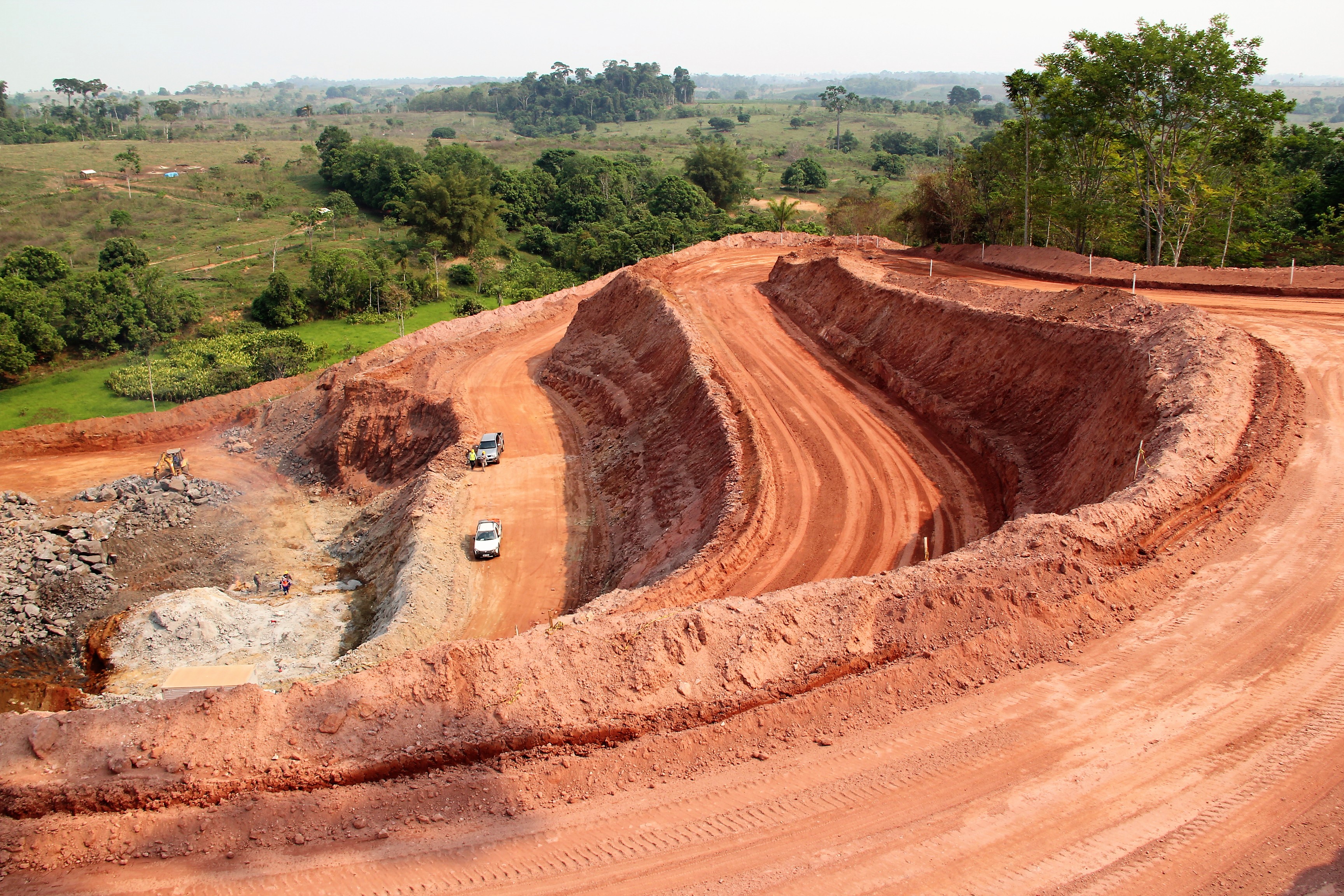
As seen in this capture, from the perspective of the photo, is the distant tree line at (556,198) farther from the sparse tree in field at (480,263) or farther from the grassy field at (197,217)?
the grassy field at (197,217)

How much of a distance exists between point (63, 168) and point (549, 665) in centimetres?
13493

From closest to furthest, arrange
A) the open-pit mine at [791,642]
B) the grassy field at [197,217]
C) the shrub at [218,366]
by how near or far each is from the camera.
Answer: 1. the open-pit mine at [791,642]
2. the shrub at [218,366]
3. the grassy field at [197,217]

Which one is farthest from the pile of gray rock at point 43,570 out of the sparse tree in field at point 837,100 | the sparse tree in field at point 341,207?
the sparse tree in field at point 837,100

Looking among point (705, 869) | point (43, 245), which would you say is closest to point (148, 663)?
point (705, 869)

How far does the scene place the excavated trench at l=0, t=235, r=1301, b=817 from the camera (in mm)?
12688

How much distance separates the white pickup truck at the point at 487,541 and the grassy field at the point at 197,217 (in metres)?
36.4

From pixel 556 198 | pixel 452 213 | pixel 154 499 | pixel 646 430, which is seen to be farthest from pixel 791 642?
pixel 556 198

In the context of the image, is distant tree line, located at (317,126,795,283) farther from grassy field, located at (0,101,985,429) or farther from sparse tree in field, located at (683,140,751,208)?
grassy field, located at (0,101,985,429)

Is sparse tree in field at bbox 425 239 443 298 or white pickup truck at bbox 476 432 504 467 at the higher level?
sparse tree in field at bbox 425 239 443 298

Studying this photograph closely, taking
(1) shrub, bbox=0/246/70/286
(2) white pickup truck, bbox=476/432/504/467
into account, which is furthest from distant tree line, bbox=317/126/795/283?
(2) white pickup truck, bbox=476/432/504/467

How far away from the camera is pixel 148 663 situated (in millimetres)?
25406

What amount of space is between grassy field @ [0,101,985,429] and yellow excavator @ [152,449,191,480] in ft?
51.0

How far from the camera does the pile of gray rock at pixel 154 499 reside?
3481 cm

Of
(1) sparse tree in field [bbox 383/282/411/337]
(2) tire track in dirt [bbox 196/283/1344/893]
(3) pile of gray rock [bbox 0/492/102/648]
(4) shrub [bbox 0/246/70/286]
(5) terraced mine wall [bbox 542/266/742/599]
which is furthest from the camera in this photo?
(1) sparse tree in field [bbox 383/282/411/337]
